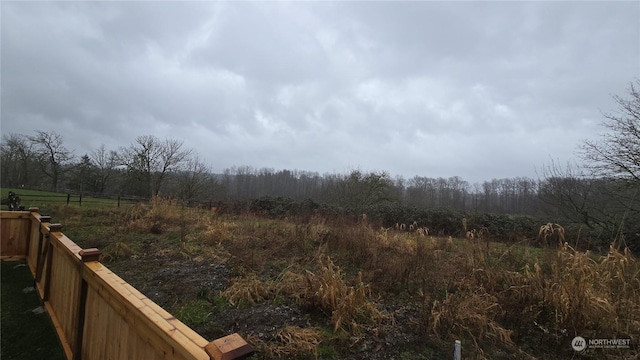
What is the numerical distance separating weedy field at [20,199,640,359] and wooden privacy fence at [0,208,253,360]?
1.02 metres

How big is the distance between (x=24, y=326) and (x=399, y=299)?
5041 mm

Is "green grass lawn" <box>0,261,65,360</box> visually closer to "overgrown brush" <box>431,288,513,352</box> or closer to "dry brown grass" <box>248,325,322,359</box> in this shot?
"dry brown grass" <box>248,325,322,359</box>

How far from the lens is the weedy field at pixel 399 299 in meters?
3.09

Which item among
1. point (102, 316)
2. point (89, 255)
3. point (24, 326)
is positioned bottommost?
point (24, 326)

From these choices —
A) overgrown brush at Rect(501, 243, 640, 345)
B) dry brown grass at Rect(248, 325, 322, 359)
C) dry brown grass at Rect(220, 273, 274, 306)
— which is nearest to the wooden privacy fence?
dry brown grass at Rect(248, 325, 322, 359)

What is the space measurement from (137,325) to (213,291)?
2774mm

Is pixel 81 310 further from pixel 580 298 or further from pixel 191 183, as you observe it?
pixel 191 183

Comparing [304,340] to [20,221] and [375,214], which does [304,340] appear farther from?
[375,214]

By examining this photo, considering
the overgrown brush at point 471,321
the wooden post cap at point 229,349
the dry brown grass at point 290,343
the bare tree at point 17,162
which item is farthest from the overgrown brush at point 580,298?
the bare tree at point 17,162

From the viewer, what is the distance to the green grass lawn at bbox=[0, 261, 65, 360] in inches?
127

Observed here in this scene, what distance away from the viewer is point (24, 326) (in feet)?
12.3

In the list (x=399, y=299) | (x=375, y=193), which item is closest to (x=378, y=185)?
(x=375, y=193)

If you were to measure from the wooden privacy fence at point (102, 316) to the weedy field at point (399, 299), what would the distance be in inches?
40.0

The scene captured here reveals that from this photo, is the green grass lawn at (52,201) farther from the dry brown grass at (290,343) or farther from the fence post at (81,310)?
the dry brown grass at (290,343)
